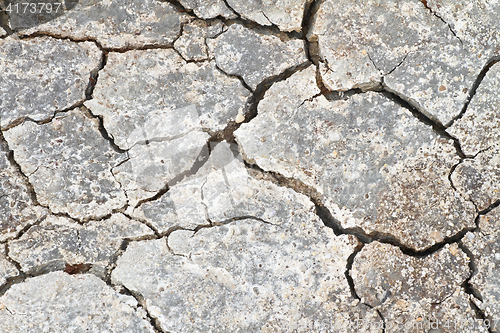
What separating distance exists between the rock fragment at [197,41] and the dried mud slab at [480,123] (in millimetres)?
1216

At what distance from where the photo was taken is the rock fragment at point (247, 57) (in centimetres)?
186

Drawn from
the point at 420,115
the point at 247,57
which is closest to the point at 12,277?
the point at 247,57

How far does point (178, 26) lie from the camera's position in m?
1.86

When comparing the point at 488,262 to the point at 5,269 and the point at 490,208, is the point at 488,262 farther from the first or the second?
the point at 5,269

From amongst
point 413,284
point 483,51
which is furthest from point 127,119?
point 483,51

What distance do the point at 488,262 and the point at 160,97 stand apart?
1749 millimetres

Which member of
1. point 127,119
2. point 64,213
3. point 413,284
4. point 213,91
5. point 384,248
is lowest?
point 413,284

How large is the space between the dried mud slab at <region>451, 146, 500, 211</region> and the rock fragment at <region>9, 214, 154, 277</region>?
1506 mm

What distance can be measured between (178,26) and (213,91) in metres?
0.35

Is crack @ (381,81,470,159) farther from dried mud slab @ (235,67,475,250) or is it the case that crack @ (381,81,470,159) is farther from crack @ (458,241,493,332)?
crack @ (458,241,493,332)

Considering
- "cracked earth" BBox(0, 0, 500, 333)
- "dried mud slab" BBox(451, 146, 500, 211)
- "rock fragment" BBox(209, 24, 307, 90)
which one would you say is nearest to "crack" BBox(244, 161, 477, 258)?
"cracked earth" BBox(0, 0, 500, 333)

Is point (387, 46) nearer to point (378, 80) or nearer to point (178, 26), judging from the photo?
point (378, 80)

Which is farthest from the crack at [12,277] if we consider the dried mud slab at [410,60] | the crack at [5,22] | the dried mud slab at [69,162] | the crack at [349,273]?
the dried mud slab at [410,60]

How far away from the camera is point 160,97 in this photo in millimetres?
1856
